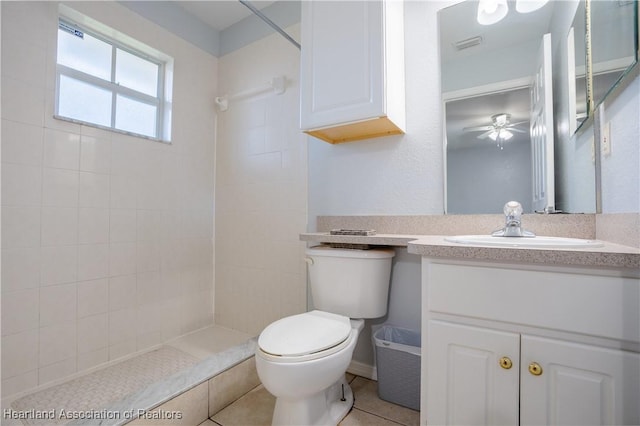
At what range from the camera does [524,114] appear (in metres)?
1.36

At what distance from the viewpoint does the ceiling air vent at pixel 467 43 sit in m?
1.46

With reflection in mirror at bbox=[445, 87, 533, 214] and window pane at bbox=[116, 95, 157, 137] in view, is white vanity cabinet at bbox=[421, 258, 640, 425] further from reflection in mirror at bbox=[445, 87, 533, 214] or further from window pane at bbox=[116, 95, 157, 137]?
window pane at bbox=[116, 95, 157, 137]

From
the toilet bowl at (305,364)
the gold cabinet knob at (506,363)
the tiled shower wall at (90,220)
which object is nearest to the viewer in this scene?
the gold cabinet knob at (506,363)

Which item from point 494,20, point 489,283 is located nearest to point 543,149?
point 494,20

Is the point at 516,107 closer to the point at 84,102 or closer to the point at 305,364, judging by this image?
the point at 305,364

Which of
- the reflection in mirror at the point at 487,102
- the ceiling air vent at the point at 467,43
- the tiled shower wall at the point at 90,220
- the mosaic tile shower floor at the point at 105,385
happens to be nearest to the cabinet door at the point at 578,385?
the reflection in mirror at the point at 487,102

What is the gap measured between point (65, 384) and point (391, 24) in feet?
8.69

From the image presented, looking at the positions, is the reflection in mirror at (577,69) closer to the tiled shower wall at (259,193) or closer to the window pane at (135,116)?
the tiled shower wall at (259,193)

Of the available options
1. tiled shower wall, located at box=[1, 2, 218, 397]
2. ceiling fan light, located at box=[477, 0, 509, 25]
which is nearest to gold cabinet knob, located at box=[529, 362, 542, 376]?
ceiling fan light, located at box=[477, 0, 509, 25]

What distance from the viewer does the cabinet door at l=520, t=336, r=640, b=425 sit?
2.37 ft

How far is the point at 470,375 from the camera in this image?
2.97ft

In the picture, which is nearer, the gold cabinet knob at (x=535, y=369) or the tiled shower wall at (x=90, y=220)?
the gold cabinet knob at (x=535, y=369)

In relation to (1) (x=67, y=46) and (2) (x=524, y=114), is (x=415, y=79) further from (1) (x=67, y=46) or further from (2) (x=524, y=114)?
(1) (x=67, y=46)

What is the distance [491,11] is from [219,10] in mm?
1987
